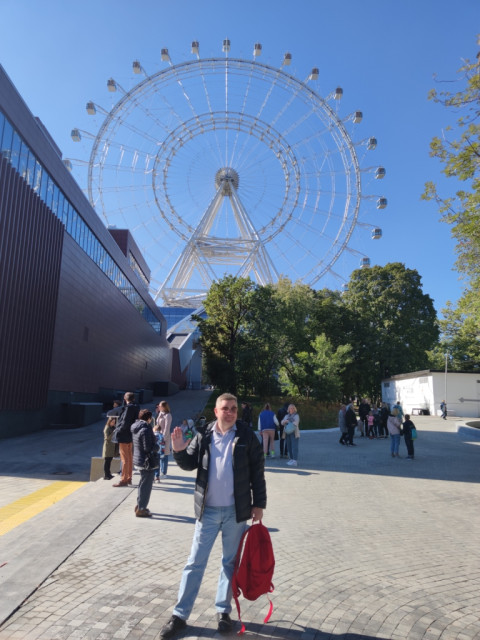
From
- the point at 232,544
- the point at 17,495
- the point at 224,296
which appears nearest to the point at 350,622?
the point at 232,544

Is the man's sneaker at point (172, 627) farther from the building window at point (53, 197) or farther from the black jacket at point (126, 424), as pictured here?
the building window at point (53, 197)

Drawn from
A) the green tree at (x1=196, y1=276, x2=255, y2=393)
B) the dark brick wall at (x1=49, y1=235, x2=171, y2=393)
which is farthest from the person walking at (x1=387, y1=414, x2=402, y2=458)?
the dark brick wall at (x1=49, y1=235, x2=171, y2=393)

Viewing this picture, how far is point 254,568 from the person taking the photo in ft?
11.5

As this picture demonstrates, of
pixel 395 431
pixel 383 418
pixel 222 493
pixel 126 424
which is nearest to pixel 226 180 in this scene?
pixel 383 418

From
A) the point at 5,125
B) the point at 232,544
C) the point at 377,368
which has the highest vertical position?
the point at 5,125

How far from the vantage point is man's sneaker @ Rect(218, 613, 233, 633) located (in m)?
3.39

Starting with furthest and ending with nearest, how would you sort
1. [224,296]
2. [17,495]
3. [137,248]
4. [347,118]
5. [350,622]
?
[137,248] < [347,118] < [224,296] < [17,495] < [350,622]

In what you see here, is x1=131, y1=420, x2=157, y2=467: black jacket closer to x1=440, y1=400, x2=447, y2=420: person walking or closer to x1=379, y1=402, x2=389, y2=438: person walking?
x1=379, y1=402, x2=389, y2=438: person walking

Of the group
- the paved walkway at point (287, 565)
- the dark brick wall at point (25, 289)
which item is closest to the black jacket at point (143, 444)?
the paved walkway at point (287, 565)

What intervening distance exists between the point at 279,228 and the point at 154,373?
22956mm

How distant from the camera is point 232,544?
3.63 m

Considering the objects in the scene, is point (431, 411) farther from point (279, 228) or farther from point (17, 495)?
point (17, 495)

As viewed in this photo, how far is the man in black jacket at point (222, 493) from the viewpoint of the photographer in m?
3.50

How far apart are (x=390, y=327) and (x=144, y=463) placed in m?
43.0
